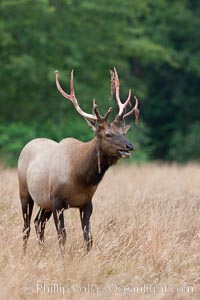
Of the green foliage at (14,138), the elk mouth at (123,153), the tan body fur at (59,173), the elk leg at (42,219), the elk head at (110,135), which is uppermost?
the elk head at (110,135)

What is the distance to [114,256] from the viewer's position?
27.9 feet

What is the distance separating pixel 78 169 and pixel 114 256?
54.2 inches

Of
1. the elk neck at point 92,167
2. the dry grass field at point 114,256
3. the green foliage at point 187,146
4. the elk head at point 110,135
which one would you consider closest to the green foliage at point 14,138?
the green foliage at point 187,146

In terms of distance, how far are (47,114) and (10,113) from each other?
139cm

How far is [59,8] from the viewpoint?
2767 cm

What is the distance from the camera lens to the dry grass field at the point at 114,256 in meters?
7.51

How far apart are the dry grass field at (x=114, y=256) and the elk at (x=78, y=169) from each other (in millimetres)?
230

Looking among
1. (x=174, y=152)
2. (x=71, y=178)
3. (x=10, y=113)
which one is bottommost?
(x=174, y=152)

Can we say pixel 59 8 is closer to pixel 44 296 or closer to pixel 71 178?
pixel 71 178

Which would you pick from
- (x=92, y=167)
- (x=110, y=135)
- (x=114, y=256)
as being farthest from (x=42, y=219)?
(x=114, y=256)

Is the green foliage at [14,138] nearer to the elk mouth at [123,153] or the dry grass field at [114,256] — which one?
the dry grass field at [114,256]

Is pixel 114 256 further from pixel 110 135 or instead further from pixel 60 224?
pixel 110 135

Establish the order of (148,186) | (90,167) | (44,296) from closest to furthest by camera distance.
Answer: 1. (44,296)
2. (90,167)
3. (148,186)

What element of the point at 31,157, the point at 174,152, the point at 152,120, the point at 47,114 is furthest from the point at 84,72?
the point at 31,157
